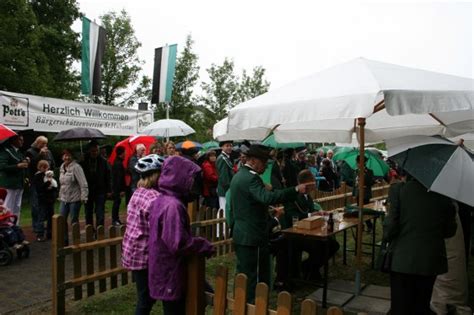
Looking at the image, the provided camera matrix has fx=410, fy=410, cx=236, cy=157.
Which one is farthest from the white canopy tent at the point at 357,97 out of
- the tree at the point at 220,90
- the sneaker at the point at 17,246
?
the tree at the point at 220,90

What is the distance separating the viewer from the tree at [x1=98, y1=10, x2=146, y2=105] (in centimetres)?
2019

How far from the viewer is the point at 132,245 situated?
11.0ft

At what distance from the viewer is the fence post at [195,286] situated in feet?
9.75

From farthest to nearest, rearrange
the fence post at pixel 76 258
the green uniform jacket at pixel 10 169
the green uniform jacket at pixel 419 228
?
the green uniform jacket at pixel 10 169, the fence post at pixel 76 258, the green uniform jacket at pixel 419 228

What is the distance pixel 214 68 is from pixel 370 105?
74.7 feet

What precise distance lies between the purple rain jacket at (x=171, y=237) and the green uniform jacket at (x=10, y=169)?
A: 535 centimetres

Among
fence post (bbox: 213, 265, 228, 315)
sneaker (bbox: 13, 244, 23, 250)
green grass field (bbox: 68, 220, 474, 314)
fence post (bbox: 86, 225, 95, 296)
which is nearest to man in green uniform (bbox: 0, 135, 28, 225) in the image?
sneaker (bbox: 13, 244, 23, 250)

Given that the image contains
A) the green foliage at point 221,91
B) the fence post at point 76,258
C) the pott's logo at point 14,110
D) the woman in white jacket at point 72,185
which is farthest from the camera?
the green foliage at point 221,91

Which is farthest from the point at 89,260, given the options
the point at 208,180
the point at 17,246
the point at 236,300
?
the point at 208,180

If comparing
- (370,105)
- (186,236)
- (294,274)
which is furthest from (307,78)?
(294,274)

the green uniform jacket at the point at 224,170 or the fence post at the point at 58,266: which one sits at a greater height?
the green uniform jacket at the point at 224,170

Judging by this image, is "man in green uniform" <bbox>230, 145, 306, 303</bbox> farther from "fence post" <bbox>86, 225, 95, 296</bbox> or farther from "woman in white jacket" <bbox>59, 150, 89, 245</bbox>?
"woman in white jacket" <bbox>59, 150, 89, 245</bbox>

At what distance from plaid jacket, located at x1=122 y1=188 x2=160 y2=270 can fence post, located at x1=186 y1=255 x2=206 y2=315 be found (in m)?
0.51

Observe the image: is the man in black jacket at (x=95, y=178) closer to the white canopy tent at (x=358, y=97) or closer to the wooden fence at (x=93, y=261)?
the wooden fence at (x=93, y=261)
